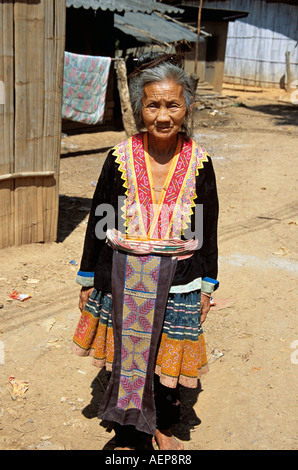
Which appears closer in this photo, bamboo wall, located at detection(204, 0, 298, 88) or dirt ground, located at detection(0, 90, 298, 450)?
dirt ground, located at detection(0, 90, 298, 450)

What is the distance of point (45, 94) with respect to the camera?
5.11m

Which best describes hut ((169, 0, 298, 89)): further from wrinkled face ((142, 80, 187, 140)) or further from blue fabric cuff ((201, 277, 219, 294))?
blue fabric cuff ((201, 277, 219, 294))

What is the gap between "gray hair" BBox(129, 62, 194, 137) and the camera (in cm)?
244

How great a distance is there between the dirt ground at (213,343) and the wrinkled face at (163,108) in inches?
72.9

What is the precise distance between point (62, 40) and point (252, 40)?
18358 mm

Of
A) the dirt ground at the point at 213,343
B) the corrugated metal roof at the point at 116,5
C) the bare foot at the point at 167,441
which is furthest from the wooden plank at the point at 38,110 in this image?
the corrugated metal roof at the point at 116,5

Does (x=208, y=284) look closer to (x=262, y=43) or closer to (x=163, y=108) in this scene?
(x=163, y=108)

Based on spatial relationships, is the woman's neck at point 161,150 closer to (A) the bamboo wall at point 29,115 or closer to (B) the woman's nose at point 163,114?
(B) the woman's nose at point 163,114

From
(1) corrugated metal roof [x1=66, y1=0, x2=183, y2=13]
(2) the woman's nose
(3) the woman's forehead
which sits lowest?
(2) the woman's nose

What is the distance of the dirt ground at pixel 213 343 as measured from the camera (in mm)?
3133

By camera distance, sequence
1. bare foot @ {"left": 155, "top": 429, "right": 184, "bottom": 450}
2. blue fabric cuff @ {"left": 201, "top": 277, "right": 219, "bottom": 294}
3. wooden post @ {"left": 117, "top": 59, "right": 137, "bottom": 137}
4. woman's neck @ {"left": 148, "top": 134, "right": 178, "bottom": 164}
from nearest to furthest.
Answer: woman's neck @ {"left": 148, "top": 134, "right": 178, "bottom": 164}, blue fabric cuff @ {"left": 201, "top": 277, "right": 219, "bottom": 294}, bare foot @ {"left": 155, "top": 429, "right": 184, "bottom": 450}, wooden post @ {"left": 117, "top": 59, "right": 137, "bottom": 137}

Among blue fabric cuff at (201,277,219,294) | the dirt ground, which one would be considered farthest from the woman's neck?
the dirt ground

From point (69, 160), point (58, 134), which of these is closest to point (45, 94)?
point (58, 134)

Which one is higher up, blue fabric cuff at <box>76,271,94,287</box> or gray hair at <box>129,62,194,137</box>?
gray hair at <box>129,62,194,137</box>
